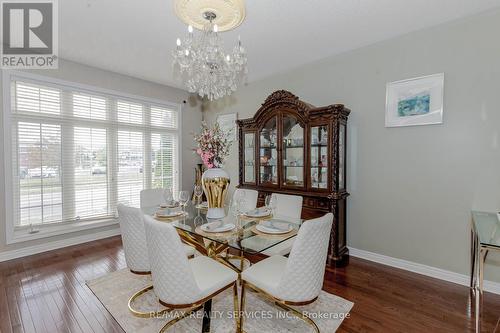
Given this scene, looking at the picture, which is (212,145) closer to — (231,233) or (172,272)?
(231,233)

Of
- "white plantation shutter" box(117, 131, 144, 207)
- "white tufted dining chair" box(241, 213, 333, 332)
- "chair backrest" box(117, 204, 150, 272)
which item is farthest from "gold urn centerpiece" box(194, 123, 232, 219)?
"white plantation shutter" box(117, 131, 144, 207)

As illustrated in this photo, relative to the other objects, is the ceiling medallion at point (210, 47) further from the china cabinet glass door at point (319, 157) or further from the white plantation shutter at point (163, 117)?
the white plantation shutter at point (163, 117)

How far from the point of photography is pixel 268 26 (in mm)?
2588

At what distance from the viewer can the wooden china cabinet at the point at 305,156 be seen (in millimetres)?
2939

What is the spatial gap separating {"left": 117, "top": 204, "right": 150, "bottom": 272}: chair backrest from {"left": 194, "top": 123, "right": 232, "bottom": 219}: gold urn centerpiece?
0.65m

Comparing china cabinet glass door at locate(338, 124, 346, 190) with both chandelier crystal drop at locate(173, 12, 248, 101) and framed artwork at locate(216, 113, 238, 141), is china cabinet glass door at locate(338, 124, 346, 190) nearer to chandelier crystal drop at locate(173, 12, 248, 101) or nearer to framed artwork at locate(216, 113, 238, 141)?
chandelier crystal drop at locate(173, 12, 248, 101)

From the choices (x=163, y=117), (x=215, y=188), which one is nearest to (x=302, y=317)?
(x=215, y=188)

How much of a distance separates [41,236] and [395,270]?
4708 millimetres

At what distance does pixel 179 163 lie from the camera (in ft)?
16.2

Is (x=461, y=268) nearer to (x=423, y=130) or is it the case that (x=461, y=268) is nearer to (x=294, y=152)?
(x=423, y=130)

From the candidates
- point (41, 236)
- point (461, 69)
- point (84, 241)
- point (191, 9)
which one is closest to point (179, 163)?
point (84, 241)

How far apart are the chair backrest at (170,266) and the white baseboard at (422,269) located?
2.45 meters

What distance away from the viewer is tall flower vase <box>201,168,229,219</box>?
2326 mm

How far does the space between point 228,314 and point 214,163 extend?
4.41 feet
